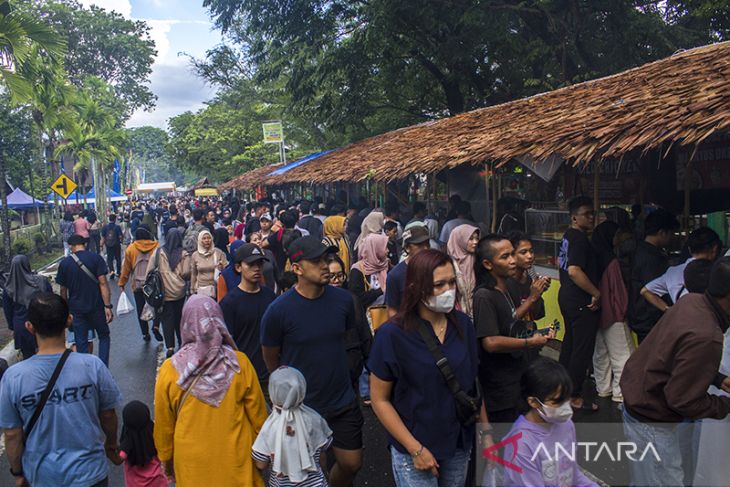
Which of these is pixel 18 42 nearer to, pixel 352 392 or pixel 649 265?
pixel 352 392

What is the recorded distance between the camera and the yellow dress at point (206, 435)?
303 centimetres

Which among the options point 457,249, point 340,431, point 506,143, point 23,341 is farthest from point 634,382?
point 23,341

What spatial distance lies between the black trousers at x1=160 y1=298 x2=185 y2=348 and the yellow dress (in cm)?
457

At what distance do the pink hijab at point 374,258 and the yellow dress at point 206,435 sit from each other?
9.30 ft

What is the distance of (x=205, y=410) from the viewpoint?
3029 mm

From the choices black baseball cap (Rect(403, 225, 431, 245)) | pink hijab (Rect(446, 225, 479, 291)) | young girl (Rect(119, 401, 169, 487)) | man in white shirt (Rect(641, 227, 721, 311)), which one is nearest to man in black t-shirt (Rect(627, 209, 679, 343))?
man in white shirt (Rect(641, 227, 721, 311))

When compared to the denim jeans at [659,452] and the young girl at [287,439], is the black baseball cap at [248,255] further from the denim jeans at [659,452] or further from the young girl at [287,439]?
the denim jeans at [659,452]

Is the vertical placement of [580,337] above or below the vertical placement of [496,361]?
below

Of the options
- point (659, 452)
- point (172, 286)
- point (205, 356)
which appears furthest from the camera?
point (172, 286)

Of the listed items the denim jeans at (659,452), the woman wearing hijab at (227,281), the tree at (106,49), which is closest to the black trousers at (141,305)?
the woman wearing hijab at (227,281)

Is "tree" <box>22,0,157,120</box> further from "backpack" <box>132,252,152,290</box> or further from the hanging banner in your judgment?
"backpack" <box>132,252,152,290</box>

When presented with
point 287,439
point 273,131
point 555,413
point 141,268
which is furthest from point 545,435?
point 273,131

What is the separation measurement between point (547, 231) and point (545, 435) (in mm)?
6856

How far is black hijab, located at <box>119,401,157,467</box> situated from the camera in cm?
360
